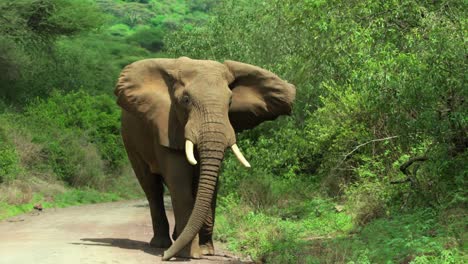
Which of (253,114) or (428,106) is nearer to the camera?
(428,106)

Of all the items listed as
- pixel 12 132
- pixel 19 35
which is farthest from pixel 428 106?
pixel 19 35

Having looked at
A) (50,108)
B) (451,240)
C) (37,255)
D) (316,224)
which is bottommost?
(50,108)

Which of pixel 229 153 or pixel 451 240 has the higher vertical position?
pixel 451 240

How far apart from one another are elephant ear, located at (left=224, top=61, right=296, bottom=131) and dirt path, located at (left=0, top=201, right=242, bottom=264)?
215 centimetres

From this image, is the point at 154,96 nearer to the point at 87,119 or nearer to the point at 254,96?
the point at 254,96

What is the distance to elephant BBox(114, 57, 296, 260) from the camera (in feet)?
35.7

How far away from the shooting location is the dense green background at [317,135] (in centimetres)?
1117

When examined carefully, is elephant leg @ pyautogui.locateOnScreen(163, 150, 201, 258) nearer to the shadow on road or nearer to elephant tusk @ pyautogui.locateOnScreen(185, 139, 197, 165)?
elephant tusk @ pyautogui.locateOnScreen(185, 139, 197, 165)

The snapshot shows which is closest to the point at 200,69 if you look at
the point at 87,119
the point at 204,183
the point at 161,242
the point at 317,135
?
the point at 204,183

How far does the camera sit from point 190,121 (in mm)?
11156

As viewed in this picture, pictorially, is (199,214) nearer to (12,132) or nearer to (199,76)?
(199,76)

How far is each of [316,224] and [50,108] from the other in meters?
26.4

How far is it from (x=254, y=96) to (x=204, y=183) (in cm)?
236

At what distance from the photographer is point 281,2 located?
23797 mm
